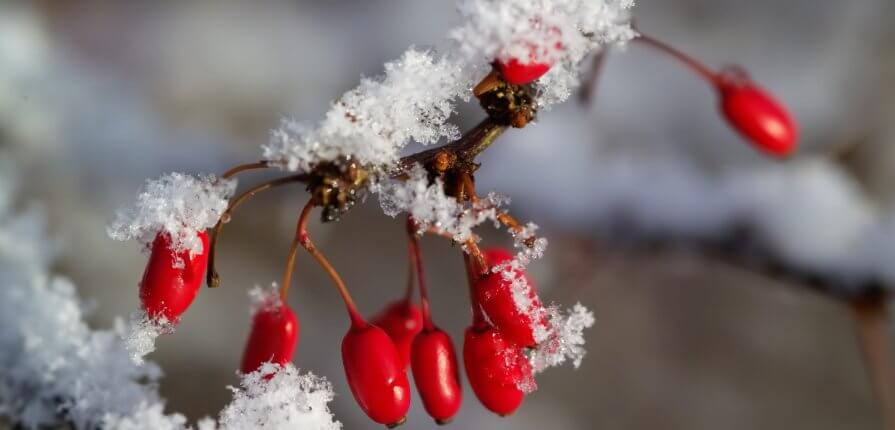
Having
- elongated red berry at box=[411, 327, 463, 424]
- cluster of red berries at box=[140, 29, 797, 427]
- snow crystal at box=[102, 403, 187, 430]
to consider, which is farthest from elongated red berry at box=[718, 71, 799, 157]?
snow crystal at box=[102, 403, 187, 430]

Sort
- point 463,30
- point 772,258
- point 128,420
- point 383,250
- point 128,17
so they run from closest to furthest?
point 463,30, point 128,420, point 772,258, point 383,250, point 128,17

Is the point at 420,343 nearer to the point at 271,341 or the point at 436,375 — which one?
the point at 436,375

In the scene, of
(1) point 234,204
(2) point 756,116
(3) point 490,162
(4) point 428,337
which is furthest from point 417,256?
(3) point 490,162

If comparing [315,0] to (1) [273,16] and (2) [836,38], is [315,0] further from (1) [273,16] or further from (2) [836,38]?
(2) [836,38]

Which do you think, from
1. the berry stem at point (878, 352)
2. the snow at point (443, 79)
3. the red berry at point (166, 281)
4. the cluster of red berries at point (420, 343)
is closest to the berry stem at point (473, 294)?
the cluster of red berries at point (420, 343)

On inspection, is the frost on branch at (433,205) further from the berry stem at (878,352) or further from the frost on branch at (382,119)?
the berry stem at (878,352)

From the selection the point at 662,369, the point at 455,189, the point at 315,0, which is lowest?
the point at 455,189

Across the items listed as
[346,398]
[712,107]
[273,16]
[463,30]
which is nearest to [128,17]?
[273,16]
